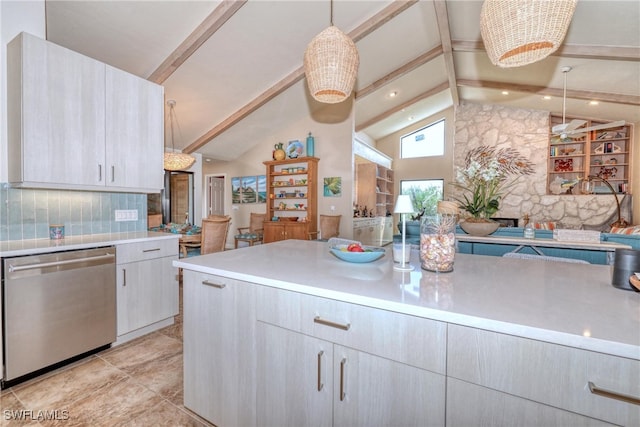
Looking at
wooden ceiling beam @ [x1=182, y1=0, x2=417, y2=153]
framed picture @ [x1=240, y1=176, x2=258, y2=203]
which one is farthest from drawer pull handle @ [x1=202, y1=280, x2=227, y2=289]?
framed picture @ [x1=240, y1=176, x2=258, y2=203]

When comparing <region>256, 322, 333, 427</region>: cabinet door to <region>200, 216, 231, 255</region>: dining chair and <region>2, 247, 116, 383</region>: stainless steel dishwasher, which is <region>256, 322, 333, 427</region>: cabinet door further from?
<region>200, 216, 231, 255</region>: dining chair

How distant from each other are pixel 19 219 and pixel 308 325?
2513mm

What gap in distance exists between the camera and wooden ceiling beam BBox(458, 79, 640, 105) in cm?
495

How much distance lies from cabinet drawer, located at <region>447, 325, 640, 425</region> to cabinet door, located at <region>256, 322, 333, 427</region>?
47 cm

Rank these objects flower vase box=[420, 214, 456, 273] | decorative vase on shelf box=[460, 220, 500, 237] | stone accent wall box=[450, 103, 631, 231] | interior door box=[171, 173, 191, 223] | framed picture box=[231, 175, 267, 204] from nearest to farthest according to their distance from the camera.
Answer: flower vase box=[420, 214, 456, 273] → decorative vase on shelf box=[460, 220, 500, 237] → stone accent wall box=[450, 103, 631, 231] → framed picture box=[231, 175, 267, 204] → interior door box=[171, 173, 191, 223]

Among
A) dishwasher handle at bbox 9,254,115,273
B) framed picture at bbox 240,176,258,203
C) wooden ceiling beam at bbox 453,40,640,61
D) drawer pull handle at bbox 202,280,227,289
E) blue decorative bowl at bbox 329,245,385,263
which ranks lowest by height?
dishwasher handle at bbox 9,254,115,273

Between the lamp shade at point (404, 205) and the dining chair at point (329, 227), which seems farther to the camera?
the dining chair at point (329, 227)

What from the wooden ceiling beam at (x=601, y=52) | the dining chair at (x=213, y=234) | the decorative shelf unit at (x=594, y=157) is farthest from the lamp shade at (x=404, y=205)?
the decorative shelf unit at (x=594, y=157)

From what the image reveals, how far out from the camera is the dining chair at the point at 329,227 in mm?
5996

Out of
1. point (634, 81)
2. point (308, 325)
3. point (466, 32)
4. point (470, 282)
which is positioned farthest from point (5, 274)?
point (634, 81)

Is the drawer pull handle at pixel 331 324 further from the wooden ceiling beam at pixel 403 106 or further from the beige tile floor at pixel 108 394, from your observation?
the wooden ceiling beam at pixel 403 106

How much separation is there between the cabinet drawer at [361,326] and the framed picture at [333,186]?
16.6ft

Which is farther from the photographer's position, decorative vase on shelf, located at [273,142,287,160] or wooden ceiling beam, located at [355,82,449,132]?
wooden ceiling beam, located at [355,82,449,132]

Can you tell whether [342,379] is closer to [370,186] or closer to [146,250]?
[146,250]
